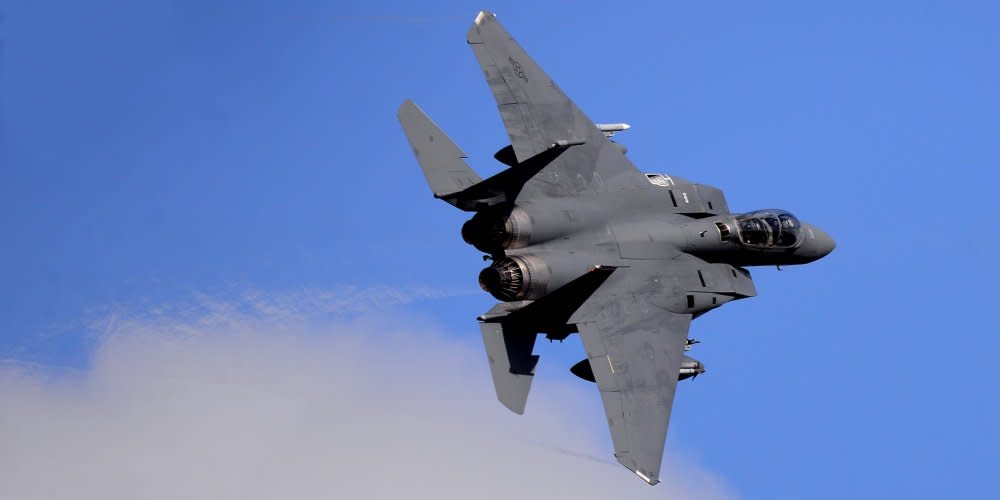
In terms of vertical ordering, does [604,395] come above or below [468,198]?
below

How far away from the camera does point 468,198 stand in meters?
29.7

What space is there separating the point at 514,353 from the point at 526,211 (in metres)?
2.28

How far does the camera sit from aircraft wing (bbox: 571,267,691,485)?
29953mm

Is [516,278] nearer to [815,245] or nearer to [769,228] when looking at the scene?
[769,228]

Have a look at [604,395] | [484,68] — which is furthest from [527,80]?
[604,395]

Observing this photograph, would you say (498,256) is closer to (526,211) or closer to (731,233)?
(526,211)

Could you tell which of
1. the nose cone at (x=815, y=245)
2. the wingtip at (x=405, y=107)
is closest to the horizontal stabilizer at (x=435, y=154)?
the wingtip at (x=405, y=107)

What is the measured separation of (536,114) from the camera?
31844 mm

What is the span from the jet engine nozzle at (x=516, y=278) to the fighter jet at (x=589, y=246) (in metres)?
0.02

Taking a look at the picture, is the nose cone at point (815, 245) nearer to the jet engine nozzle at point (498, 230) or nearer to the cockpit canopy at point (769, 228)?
the cockpit canopy at point (769, 228)

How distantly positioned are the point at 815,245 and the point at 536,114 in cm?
596

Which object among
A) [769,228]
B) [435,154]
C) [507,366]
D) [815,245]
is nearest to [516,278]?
[507,366]

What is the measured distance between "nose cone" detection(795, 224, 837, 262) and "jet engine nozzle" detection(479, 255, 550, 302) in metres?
6.42

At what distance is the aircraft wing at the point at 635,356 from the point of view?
30.0 metres
